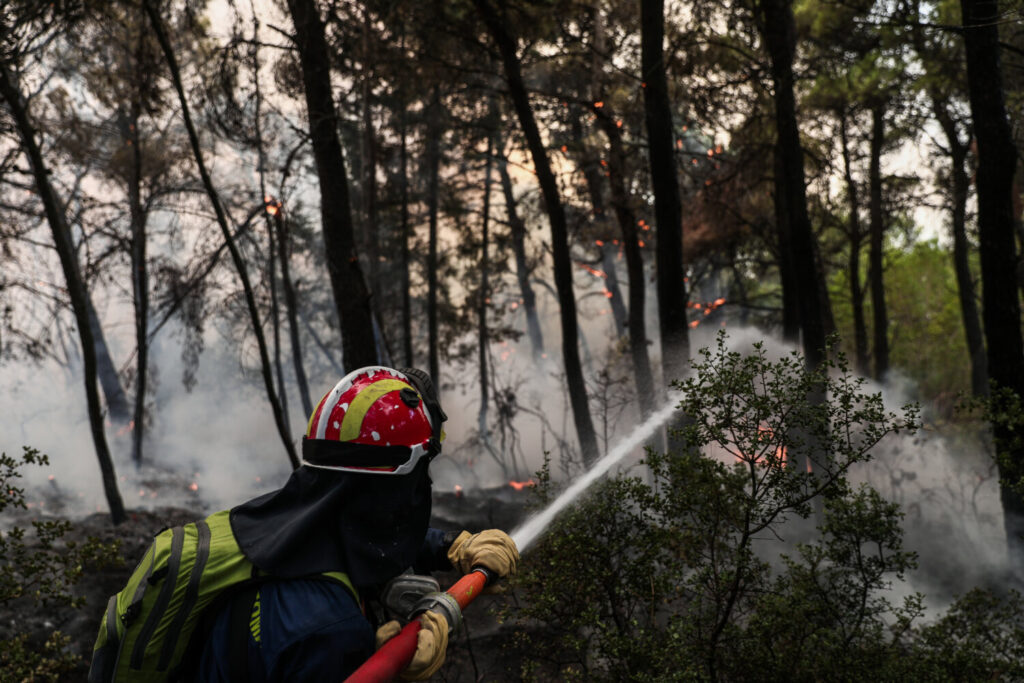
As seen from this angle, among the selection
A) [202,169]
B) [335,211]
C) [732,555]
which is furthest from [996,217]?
[202,169]

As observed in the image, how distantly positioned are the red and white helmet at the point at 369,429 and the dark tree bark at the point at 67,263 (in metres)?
7.48

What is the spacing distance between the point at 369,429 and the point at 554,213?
7140 millimetres

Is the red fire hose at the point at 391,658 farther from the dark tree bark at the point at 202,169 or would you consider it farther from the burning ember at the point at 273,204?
the burning ember at the point at 273,204

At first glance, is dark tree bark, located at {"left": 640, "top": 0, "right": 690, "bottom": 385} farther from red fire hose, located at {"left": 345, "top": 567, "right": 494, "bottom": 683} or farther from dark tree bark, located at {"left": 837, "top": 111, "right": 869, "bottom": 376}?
dark tree bark, located at {"left": 837, "top": 111, "right": 869, "bottom": 376}

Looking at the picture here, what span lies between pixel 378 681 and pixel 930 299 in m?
29.2

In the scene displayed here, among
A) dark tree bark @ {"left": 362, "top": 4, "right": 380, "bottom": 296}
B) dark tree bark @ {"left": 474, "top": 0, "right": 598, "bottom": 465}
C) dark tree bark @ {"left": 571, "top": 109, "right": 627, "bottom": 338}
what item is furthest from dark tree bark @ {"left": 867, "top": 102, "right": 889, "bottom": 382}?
dark tree bark @ {"left": 362, "top": 4, "right": 380, "bottom": 296}

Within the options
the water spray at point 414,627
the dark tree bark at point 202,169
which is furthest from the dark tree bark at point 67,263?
the water spray at point 414,627

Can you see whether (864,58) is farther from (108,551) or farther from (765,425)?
(108,551)

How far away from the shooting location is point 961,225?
13484 millimetres

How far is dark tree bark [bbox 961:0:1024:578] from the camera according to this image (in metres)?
5.54

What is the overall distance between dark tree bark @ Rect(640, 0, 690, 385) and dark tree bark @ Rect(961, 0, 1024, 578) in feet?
9.85

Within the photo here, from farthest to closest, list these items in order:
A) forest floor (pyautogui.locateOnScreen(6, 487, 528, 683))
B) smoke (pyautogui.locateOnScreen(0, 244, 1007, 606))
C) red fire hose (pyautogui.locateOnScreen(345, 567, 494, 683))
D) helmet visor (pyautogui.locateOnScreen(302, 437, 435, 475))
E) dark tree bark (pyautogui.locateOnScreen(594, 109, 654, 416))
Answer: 1. smoke (pyautogui.locateOnScreen(0, 244, 1007, 606))
2. dark tree bark (pyautogui.locateOnScreen(594, 109, 654, 416))
3. forest floor (pyautogui.locateOnScreen(6, 487, 528, 683))
4. helmet visor (pyautogui.locateOnScreen(302, 437, 435, 475))
5. red fire hose (pyautogui.locateOnScreen(345, 567, 494, 683))

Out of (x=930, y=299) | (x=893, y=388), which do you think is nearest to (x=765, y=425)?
(x=893, y=388)

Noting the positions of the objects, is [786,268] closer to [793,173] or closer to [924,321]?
[793,173]
